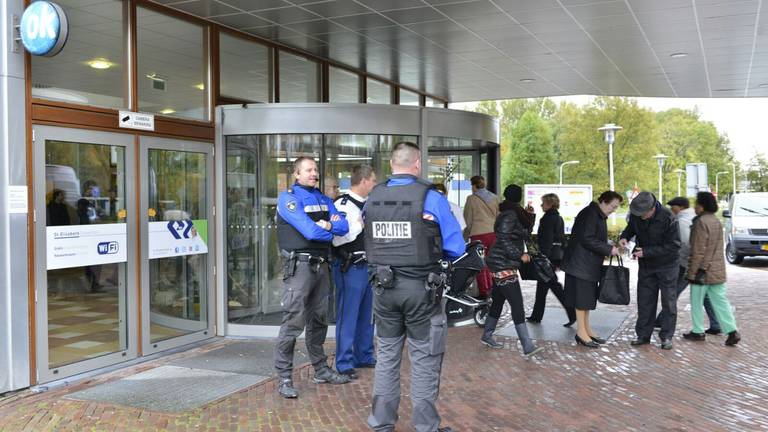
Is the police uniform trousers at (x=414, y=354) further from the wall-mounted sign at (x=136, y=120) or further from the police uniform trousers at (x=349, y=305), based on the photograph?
the wall-mounted sign at (x=136, y=120)

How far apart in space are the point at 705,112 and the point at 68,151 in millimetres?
73355

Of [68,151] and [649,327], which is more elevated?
[68,151]

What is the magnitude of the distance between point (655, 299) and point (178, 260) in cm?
525

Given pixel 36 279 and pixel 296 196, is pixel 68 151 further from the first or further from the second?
pixel 296 196

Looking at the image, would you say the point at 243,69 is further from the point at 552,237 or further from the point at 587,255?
the point at 587,255

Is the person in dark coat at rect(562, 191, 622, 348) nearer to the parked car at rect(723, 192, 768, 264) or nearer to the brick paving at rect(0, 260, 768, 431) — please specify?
the brick paving at rect(0, 260, 768, 431)

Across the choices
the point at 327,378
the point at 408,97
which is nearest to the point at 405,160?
the point at 327,378

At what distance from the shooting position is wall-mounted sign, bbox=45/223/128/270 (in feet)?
18.6

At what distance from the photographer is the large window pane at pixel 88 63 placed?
5.75m

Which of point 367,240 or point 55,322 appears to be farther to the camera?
point 55,322

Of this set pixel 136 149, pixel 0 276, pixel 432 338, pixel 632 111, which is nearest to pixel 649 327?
pixel 432 338

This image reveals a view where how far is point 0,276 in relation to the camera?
17.4 ft

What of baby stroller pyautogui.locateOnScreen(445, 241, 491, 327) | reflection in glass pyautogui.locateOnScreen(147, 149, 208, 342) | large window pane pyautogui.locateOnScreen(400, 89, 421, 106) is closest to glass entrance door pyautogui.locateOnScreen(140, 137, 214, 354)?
reflection in glass pyautogui.locateOnScreen(147, 149, 208, 342)

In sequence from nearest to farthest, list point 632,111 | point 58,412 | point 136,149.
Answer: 1. point 58,412
2. point 136,149
3. point 632,111
